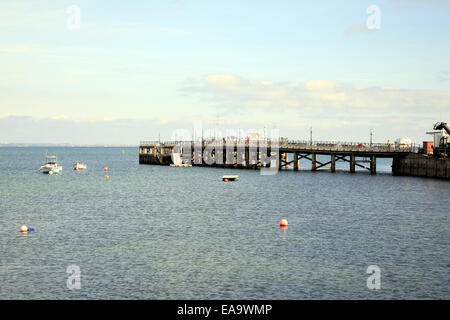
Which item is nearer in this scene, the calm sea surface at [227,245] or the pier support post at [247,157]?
the calm sea surface at [227,245]

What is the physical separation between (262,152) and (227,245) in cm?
9824

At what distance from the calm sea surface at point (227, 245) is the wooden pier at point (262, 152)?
36749 mm

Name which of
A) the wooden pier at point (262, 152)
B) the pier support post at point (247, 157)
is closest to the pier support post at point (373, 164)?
the wooden pier at point (262, 152)

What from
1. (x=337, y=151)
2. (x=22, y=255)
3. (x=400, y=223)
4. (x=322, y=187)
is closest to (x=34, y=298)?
(x=22, y=255)

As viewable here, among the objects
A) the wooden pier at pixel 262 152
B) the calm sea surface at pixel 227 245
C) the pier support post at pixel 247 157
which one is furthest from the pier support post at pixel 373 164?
the calm sea surface at pixel 227 245

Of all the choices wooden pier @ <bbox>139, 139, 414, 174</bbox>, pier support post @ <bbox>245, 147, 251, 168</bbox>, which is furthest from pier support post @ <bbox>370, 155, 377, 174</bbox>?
pier support post @ <bbox>245, 147, 251, 168</bbox>

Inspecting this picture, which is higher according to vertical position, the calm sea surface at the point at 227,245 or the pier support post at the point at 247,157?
the pier support post at the point at 247,157

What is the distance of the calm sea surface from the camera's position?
34.0 meters

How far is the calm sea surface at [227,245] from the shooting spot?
34031 millimetres

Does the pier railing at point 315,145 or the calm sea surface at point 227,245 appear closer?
the calm sea surface at point 227,245

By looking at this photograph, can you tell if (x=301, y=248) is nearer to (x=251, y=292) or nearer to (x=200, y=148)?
(x=251, y=292)

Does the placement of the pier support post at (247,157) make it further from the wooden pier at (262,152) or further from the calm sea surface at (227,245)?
the calm sea surface at (227,245)

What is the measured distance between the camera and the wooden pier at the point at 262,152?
127 metres
